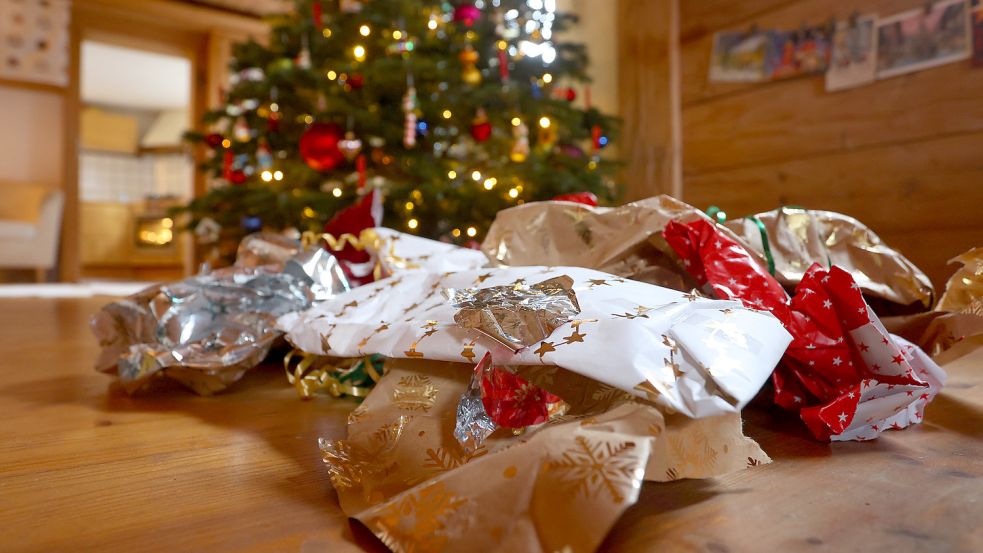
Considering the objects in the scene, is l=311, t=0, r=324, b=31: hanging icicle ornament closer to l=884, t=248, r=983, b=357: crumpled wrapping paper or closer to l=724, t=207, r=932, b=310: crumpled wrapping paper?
l=724, t=207, r=932, b=310: crumpled wrapping paper

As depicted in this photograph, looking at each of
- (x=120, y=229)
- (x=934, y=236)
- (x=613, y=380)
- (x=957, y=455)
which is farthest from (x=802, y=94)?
(x=120, y=229)

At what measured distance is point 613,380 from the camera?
1.41ft

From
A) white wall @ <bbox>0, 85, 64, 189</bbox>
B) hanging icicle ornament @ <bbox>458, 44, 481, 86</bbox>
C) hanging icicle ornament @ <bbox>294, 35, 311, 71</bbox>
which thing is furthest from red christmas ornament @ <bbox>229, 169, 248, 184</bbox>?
white wall @ <bbox>0, 85, 64, 189</bbox>

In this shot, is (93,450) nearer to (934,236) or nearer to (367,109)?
(367,109)

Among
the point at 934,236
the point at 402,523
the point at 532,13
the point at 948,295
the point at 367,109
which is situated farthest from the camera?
the point at 532,13

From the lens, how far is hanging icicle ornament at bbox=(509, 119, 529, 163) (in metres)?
2.02

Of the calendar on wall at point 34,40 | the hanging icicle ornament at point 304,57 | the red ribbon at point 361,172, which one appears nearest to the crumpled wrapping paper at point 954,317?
the red ribbon at point 361,172

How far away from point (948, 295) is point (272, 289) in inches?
32.7

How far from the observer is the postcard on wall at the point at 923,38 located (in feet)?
5.17

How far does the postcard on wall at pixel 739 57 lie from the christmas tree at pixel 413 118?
0.40 m

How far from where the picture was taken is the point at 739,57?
2.07 meters

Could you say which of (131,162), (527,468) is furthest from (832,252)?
(131,162)

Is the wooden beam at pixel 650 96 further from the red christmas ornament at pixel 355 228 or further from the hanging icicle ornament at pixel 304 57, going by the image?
the red christmas ornament at pixel 355 228

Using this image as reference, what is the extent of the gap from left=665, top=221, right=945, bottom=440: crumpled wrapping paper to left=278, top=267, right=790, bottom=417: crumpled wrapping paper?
0.12 metres
